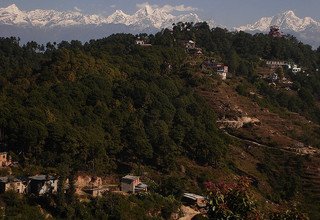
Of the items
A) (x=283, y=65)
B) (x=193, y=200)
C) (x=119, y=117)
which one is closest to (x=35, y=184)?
(x=193, y=200)

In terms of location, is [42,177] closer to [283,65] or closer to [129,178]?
[129,178]

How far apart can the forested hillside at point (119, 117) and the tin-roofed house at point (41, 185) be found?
0.76 m

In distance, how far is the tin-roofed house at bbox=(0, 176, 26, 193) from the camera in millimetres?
27266

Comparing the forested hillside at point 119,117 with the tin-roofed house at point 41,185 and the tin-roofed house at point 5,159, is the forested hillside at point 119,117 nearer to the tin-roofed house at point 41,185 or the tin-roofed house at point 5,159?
the tin-roofed house at point 5,159

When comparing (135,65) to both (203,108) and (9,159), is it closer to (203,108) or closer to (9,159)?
(203,108)

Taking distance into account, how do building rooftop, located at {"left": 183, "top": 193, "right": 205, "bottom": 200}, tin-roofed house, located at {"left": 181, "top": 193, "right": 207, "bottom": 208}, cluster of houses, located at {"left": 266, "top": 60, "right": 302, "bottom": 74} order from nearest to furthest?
tin-roofed house, located at {"left": 181, "top": 193, "right": 207, "bottom": 208}
building rooftop, located at {"left": 183, "top": 193, "right": 205, "bottom": 200}
cluster of houses, located at {"left": 266, "top": 60, "right": 302, "bottom": 74}

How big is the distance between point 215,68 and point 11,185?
39.9 meters

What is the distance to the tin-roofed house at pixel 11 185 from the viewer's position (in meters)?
27.3

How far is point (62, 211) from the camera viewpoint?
2723 cm

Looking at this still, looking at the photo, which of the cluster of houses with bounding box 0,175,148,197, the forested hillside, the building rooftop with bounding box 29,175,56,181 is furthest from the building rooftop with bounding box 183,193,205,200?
the building rooftop with bounding box 29,175,56,181

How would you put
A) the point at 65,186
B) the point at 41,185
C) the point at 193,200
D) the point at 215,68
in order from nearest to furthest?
the point at 41,185
the point at 65,186
the point at 193,200
the point at 215,68

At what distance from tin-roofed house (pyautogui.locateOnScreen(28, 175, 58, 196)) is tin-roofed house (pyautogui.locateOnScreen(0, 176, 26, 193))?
428 millimetres

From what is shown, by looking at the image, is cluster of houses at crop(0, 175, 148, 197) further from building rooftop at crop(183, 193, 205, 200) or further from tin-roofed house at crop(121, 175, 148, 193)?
building rooftop at crop(183, 193, 205, 200)

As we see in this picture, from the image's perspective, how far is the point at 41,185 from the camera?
92.1ft
